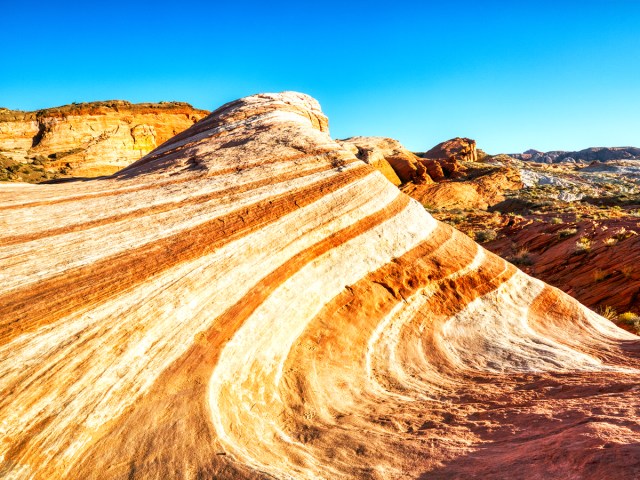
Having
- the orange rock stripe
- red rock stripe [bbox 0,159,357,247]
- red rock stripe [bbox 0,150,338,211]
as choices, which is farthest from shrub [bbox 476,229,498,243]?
the orange rock stripe

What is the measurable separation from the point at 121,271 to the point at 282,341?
6.03 feet

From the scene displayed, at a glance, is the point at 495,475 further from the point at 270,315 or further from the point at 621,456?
the point at 270,315

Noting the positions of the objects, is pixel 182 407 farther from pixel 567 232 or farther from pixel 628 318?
pixel 567 232

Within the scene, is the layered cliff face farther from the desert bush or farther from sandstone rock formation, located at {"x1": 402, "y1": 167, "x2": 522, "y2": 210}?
the desert bush

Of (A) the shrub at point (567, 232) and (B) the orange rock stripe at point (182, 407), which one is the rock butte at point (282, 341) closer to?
(B) the orange rock stripe at point (182, 407)

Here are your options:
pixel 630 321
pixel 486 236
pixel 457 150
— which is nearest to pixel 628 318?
pixel 630 321

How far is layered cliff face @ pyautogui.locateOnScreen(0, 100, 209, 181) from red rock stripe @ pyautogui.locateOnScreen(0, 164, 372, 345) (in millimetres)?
36449

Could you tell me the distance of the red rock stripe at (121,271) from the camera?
3.24 meters

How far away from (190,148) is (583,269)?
13.8 metres

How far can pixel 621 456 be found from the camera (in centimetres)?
215

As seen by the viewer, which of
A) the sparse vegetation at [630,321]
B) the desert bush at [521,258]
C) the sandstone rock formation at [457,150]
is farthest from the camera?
the sandstone rock formation at [457,150]

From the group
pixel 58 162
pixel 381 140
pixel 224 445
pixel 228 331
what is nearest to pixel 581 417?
pixel 224 445

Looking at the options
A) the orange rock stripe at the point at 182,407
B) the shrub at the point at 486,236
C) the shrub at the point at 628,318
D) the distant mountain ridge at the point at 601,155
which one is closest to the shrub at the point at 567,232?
the shrub at the point at 486,236

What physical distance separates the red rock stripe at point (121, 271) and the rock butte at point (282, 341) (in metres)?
0.02
